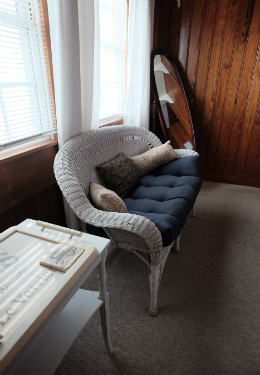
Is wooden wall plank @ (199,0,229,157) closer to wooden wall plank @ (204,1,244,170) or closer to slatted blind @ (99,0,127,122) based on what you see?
wooden wall plank @ (204,1,244,170)

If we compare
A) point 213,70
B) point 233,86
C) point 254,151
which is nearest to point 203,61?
point 213,70

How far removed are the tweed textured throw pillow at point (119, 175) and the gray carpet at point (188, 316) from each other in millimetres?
519

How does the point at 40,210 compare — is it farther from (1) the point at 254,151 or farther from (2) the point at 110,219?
(1) the point at 254,151

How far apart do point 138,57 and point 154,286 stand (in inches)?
86.0

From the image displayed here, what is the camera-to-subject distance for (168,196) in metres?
1.66

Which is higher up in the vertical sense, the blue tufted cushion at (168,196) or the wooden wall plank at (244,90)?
the wooden wall plank at (244,90)

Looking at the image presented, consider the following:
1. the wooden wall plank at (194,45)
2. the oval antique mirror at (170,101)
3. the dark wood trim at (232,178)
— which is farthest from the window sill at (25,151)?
the dark wood trim at (232,178)

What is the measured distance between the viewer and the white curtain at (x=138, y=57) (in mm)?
2289

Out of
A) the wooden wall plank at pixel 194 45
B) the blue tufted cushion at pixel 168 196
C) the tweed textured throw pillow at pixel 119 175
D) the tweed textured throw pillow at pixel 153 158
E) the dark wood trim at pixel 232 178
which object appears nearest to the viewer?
the blue tufted cushion at pixel 168 196

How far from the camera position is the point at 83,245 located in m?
0.86

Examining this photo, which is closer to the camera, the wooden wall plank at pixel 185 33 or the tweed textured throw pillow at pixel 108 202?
the tweed textured throw pillow at pixel 108 202

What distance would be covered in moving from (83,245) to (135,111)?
201cm

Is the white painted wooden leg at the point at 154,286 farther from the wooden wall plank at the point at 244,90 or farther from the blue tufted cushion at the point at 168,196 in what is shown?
the wooden wall plank at the point at 244,90

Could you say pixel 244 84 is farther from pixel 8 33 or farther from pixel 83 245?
pixel 83 245
